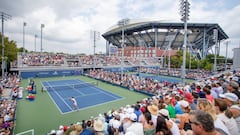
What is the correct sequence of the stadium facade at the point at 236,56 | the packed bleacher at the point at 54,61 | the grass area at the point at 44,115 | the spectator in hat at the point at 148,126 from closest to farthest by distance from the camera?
the spectator in hat at the point at 148,126
the grass area at the point at 44,115
the stadium facade at the point at 236,56
the packed bleacher at the point at 54,61

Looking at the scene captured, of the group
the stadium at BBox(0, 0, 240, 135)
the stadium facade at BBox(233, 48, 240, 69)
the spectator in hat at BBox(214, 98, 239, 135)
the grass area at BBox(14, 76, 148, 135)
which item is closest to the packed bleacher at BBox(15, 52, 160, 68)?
the stadium at BBox(0, 0, 240, 135)

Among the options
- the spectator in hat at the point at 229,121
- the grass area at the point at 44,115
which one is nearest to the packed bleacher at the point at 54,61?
the grass area at the point at 44,115

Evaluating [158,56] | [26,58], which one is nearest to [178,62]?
[158,56]

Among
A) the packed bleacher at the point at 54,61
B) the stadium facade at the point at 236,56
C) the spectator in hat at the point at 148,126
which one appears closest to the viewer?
the spectator in hat at the point at 148,126

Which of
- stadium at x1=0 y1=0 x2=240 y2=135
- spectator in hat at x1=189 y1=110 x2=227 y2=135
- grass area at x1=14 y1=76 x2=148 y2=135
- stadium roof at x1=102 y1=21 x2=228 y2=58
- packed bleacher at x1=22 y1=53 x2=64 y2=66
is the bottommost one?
grass area at x1=14 y1=76 x2=148 y2=135

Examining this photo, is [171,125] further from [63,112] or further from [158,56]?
[158,56]

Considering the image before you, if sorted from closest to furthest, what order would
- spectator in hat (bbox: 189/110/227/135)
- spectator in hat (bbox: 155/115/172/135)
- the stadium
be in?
spectator in hat (bbox: 189/110/227/135) < spectator in hat (bbox: 155/115/172/135) < the stadium

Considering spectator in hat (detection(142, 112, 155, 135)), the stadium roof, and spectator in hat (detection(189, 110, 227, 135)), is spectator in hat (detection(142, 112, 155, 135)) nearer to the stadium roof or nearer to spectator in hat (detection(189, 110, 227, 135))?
spectator in hat (detection(189, 110, 227, 135))

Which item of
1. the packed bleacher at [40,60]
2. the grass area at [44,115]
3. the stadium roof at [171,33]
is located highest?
the stadium roof at [171,33]

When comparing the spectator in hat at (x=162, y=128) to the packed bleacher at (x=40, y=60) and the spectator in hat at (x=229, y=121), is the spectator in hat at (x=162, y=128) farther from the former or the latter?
the packed bleacher at (x=40, y=60)

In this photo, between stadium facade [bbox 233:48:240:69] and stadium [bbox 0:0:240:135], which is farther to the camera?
stadium facade [bbox 233:48:240:69]

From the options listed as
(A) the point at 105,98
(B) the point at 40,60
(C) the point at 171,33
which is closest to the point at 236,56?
(A) the point at 105,98

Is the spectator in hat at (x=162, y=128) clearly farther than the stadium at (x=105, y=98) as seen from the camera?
No

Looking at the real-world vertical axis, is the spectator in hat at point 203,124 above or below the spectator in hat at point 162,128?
above
